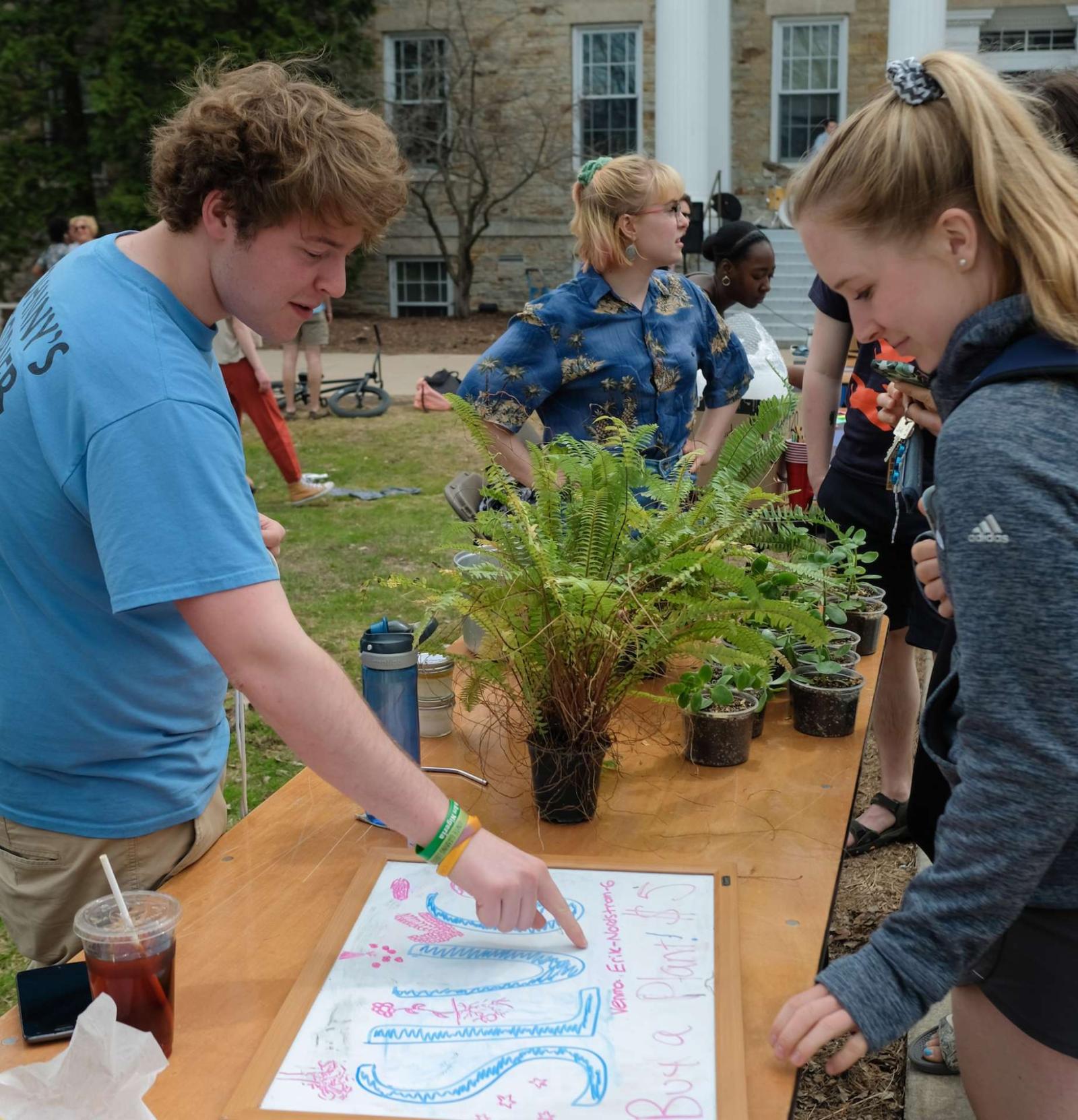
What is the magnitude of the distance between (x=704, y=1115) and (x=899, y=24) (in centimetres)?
1449

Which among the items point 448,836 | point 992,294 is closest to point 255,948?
point 448,836

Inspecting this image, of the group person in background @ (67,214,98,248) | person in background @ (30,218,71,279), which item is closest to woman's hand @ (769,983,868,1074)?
person in background @ (67,214,98,248)

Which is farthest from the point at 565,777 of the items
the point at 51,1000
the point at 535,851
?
the point at 51,1000

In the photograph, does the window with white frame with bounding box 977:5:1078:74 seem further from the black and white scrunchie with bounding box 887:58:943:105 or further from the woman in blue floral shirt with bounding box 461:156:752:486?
the black and white scrunchie with bounding box 887:58:943:105

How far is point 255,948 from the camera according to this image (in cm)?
148

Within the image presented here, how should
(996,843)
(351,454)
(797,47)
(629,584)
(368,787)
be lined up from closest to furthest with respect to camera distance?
(996,843) → (368,787) → (629,584) → (351,454) → (797,47)

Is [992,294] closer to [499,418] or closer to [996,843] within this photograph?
[996,843]

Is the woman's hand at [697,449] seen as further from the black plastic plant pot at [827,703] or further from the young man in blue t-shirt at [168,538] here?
the young man in blue t-shirt at [168,538]

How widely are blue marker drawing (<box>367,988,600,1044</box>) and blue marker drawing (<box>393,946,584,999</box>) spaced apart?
65mm

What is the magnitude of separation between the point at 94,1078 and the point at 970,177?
1230 mm

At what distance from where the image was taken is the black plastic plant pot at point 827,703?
7.00ft

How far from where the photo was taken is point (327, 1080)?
1.22 metres

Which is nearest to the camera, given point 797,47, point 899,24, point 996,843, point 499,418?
point 996,843

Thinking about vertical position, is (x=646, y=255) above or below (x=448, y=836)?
above
